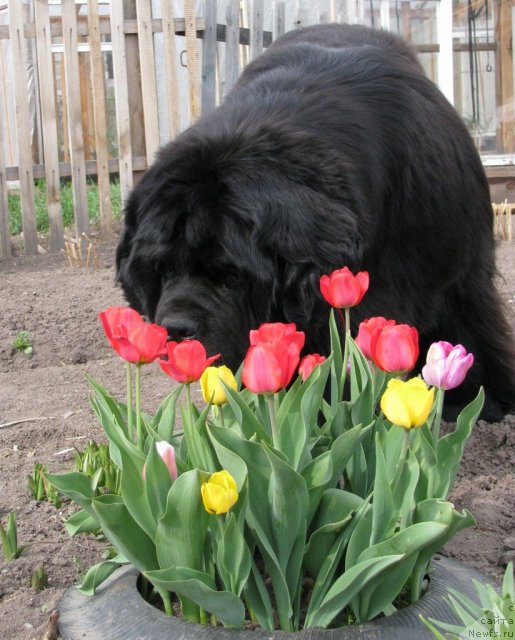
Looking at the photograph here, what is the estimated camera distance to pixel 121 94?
23.0 feet

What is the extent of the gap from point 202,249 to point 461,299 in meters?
1.10

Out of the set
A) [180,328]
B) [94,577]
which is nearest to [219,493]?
[94,577]

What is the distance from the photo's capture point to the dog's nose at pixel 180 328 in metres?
2.35

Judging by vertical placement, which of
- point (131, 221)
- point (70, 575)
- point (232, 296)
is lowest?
point (70, 575)

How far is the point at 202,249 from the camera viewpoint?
2.53 m

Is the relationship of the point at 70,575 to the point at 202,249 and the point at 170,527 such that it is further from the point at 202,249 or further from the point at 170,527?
the point at 202,249

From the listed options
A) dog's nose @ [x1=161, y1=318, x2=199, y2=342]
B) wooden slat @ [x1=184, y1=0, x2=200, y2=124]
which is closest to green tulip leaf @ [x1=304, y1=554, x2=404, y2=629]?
dog's nose @ [x1=161, y1=318, x2=199, y2=342]

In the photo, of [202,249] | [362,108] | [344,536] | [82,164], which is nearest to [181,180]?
[202,249]

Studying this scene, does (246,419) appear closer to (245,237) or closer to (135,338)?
(135,338)

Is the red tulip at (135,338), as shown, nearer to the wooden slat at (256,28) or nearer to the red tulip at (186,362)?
the red tulip at (186,362)

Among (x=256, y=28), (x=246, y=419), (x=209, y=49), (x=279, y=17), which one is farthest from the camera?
(x=279, y=17)

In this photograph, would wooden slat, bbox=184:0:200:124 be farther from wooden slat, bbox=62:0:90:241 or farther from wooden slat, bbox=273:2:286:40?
wooden slat, bbox=62:0:90:241

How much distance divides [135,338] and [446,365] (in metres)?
0.53

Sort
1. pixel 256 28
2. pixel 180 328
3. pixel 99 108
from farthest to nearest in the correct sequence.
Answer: pixel 256 28, pixel 99 108, pixel 180 328
